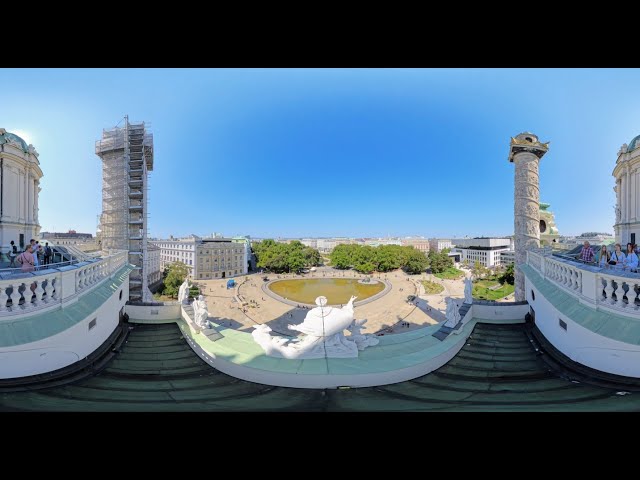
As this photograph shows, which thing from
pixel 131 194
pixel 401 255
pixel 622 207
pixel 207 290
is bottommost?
pixel 207 290

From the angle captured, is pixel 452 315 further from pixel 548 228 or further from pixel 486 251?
pixel 486 251

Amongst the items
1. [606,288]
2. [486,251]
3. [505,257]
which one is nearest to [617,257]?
[606,288]

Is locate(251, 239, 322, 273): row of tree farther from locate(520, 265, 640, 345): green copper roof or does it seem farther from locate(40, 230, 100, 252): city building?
locate(520, 265, 640, 345): green copper roof

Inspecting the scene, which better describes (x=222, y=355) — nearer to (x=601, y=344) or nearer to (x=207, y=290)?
(x=601, y=344)

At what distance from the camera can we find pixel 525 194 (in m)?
6.69

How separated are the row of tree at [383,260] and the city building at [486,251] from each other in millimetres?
10131

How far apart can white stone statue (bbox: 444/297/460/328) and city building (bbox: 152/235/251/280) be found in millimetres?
27113

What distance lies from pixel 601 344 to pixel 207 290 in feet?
78.3

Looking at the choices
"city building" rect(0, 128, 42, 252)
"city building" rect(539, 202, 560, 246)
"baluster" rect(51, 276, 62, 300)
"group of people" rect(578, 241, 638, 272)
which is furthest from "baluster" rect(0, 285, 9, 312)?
"city building" rect(539, 202, 560, 246)

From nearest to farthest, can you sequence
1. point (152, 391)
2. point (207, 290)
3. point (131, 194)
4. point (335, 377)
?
point (152, 391)
point (335, 377)
point (131, 194)
point (207, 290)

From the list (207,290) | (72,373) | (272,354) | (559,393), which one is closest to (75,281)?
(72,373)

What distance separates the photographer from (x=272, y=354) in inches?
115

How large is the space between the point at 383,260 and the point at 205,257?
20507 mm

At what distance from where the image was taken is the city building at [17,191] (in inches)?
286
